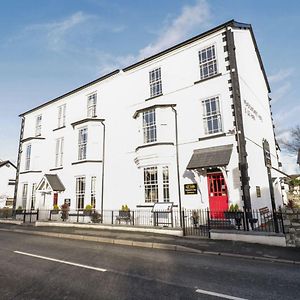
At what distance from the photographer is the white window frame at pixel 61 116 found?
2490 cm

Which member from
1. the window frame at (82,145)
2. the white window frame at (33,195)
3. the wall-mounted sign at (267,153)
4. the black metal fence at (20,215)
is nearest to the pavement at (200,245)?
the window frame at (82,145)

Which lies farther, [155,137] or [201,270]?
[155,137]

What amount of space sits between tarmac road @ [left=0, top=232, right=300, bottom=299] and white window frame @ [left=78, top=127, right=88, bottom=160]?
497 inches

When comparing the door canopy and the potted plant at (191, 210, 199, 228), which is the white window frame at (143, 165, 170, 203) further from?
the door canopy

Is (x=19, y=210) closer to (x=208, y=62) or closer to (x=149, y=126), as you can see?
(x=149, y=126)

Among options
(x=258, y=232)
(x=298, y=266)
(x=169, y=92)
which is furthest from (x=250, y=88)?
(x=298, y=266)

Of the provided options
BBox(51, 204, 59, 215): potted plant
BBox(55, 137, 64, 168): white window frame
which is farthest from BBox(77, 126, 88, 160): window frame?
BBox(51, 204, 59, 215): potted plant

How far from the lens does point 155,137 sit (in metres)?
17.3

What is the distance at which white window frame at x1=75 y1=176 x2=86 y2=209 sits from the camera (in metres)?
20.8

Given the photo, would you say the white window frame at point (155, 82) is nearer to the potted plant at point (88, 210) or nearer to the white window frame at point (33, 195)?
the potted plant at point (88, 210)

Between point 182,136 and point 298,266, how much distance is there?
10174mm

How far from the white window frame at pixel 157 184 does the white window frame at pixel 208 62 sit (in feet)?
22.2

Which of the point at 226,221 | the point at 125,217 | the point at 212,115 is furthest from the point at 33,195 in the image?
the point at 226,221

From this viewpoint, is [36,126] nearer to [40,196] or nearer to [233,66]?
[40,196]
